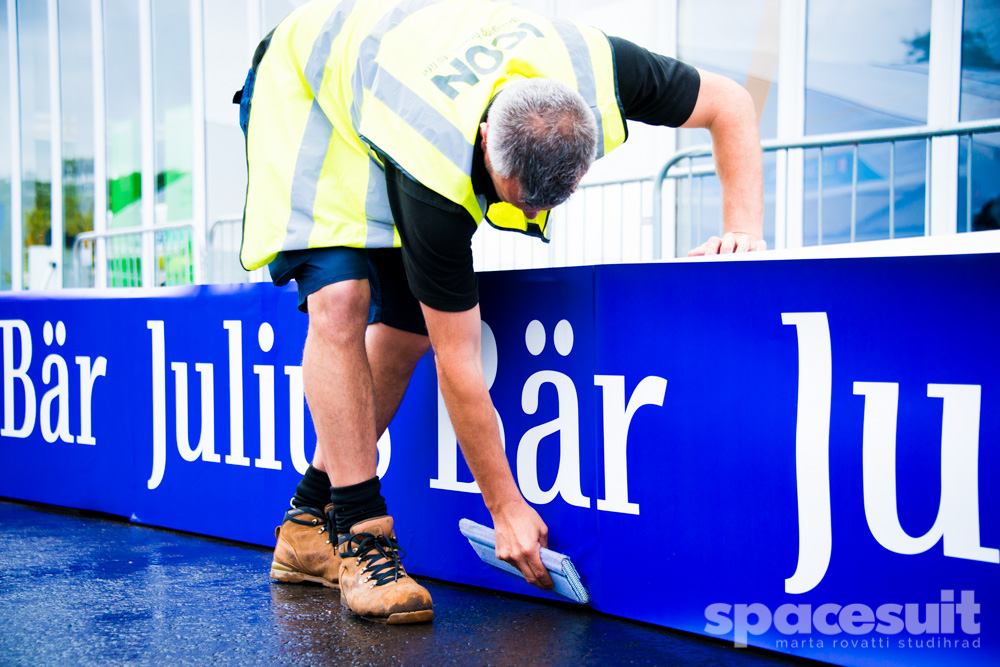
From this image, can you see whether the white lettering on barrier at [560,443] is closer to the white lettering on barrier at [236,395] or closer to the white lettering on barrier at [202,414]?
the white lettering on barrier at [236,395]

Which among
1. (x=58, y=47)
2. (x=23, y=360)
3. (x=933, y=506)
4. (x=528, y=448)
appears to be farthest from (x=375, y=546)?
(x=58, y=47)

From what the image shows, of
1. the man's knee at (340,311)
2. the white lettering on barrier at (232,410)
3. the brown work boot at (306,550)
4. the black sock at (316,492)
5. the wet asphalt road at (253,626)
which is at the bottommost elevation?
the wet asphalt road at (253,626)

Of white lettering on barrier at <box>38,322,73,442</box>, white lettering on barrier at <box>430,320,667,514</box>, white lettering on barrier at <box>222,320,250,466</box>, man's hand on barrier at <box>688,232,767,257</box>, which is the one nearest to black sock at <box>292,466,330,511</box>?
white lettering on barrier at <box>430,320,667,514</box>

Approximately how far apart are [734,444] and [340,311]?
830mm

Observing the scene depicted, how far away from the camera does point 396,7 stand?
1672 mm

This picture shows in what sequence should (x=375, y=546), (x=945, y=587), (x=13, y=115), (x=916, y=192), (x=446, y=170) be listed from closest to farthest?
(x=945, y=587), (x=446, y=170), (x=375, y=546), (x=916, y=192), (x=13, y=115)

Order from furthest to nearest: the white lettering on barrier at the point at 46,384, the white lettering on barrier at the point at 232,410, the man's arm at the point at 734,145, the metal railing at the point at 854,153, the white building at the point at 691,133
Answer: the white building at the point at 691,133, the metal railing at the point at 854,153, the white lettering on barrier at the point at 46,384, the white lettering on barrier at the point at 232,410, the man's arm at the point at 734,145

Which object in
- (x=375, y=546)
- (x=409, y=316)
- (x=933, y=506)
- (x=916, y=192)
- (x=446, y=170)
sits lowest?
(x=375, y=546)

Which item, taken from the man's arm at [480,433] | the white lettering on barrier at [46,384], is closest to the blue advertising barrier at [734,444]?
the man's arm at [480,433]

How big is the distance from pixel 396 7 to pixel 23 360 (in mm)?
2255

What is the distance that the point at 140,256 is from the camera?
23.7 feet

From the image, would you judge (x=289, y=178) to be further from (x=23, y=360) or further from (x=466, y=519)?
(x=23, y=360)

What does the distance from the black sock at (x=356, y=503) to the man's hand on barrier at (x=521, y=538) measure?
0.27 meters

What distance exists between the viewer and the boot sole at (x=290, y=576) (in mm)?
2014
